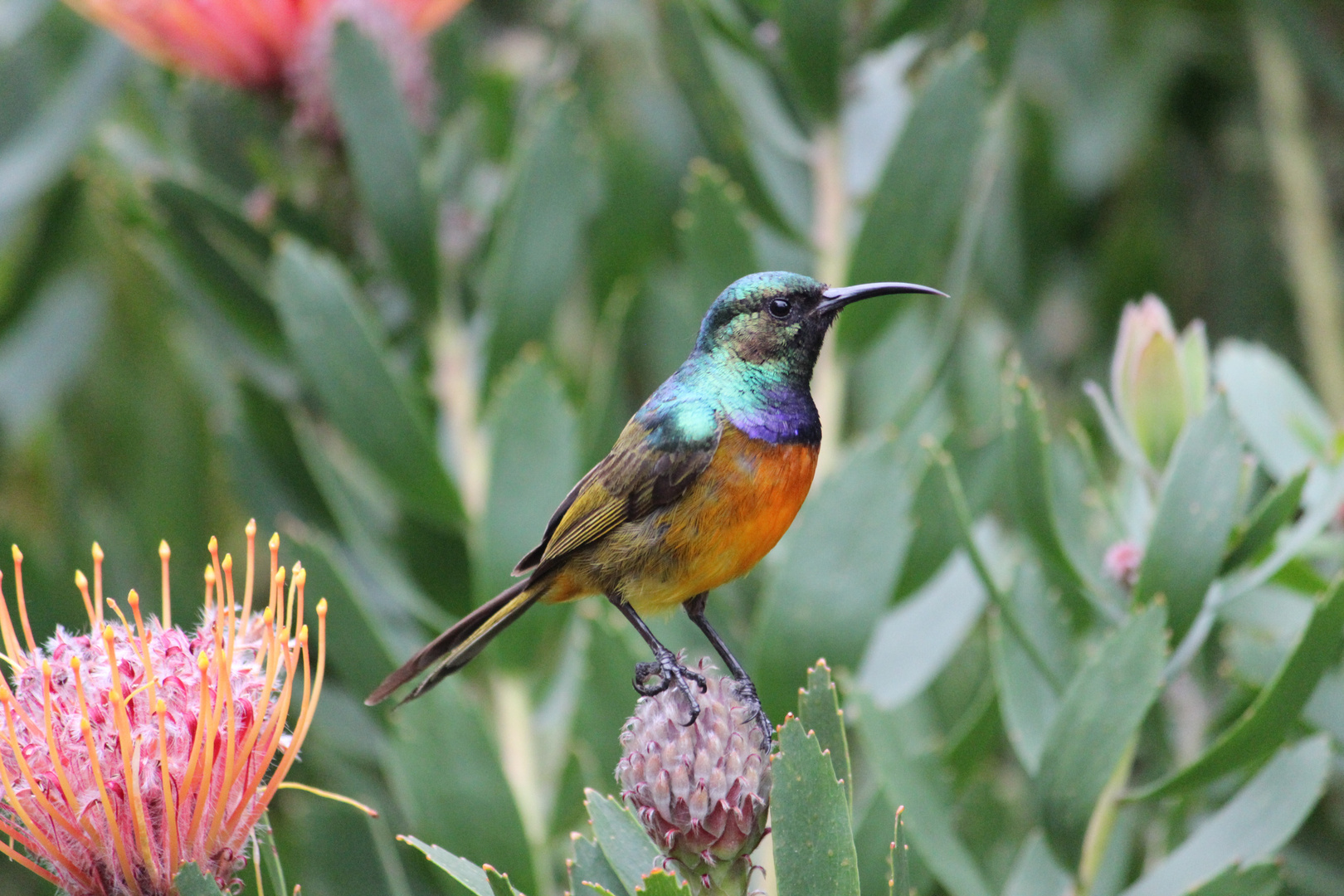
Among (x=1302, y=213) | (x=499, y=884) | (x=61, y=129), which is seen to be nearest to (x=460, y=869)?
(x=499, y=884)

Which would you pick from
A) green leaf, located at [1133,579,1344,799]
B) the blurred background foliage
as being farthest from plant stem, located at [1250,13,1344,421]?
green leaf, located at [1133,579,1344,799]

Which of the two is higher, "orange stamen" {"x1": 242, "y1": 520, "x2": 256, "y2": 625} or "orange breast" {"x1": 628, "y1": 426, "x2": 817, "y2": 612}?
"orange stamen" {"x1": 242, "y1": 520, "x2": 256, "y2": 625}

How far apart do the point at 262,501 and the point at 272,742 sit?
0.87m

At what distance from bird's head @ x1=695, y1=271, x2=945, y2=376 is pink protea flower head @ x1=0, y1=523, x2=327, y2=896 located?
54cm

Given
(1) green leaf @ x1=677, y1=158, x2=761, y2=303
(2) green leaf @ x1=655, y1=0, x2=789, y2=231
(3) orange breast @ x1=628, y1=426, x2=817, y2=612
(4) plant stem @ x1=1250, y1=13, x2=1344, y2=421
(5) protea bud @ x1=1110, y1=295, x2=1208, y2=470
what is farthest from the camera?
(4) plant stem @ x1=1250, y1=13, x2=1344, y2=421

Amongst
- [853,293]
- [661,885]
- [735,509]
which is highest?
[853,293]

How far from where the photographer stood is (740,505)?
4.31 feet

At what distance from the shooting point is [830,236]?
6.39ft

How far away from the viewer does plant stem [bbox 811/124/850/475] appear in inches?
75.4

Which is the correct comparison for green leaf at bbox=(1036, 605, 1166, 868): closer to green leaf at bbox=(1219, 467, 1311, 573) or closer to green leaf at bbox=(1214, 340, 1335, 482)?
green leaf at bbox=(1219, 467, 1311, 573)

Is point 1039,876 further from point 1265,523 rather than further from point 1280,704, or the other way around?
point 1265,523

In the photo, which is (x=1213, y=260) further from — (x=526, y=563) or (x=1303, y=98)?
(x=526, y=563)

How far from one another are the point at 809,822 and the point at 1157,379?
72 centimetres

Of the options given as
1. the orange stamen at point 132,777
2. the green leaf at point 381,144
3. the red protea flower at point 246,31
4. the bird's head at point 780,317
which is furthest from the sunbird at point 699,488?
the red protea flower at point 246,31
